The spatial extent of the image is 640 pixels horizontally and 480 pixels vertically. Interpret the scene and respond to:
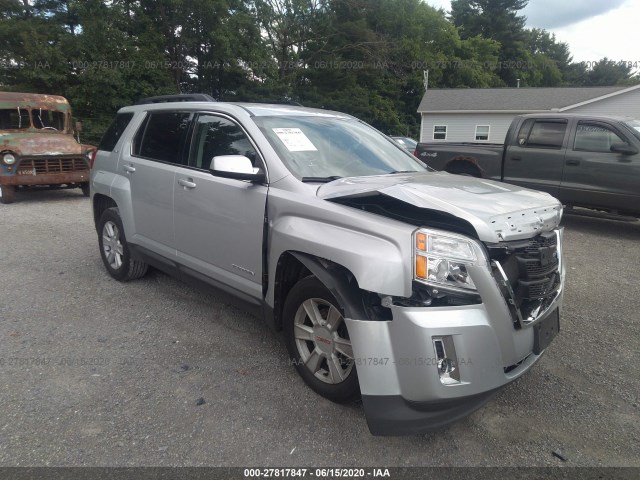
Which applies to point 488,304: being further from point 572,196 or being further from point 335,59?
point 335,59

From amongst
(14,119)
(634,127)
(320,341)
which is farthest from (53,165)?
(634,127)

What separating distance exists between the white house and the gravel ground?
83.0 ft

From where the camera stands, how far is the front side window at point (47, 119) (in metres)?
A: 11.2

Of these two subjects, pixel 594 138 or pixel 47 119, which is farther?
pixel 47 119

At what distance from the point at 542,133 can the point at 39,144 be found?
1047 centimetres

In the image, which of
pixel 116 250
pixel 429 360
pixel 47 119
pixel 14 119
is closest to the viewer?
pixel 429 360

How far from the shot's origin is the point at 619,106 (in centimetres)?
2566

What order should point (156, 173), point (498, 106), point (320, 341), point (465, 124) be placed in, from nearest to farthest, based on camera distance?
1. point (320, 341)
2. point (156, 173)
3. point (498, 106)
4. point (465, 124)

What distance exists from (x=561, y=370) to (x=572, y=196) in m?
5.41

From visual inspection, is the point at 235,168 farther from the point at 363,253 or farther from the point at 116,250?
the point at 116,250

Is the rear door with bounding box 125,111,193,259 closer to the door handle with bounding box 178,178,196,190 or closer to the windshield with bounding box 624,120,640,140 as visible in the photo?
the door handle with bounding box 178,178,196,190

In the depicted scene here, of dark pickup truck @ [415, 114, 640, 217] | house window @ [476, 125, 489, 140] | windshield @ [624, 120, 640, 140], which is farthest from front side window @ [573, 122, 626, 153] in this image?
house window @ [476, 125, 489, 140]

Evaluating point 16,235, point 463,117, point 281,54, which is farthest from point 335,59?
point 16,235

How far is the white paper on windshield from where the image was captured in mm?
3436
